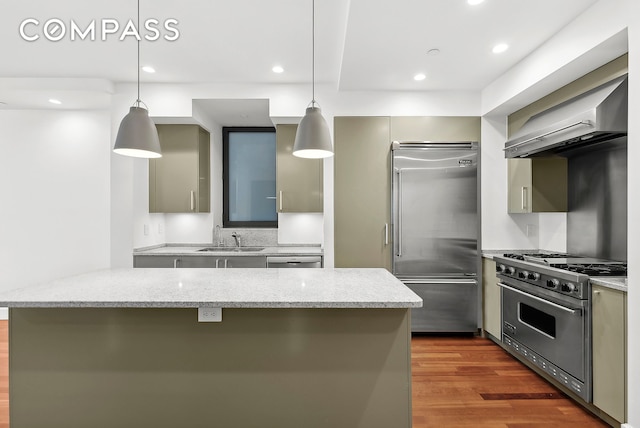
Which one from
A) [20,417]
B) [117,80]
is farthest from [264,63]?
[20,417]

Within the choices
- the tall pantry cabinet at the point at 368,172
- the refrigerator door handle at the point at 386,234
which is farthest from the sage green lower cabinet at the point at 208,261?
the refrigerator door handle at the point at 386,234

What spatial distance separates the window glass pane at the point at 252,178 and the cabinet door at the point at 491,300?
2640 millimetres

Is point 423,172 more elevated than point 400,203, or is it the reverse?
point 423,172

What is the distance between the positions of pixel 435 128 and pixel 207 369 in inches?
125

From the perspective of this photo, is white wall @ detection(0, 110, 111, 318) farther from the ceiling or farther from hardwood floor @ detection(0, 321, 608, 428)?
hardwood floor @ detection(0, 321, 608, 428)

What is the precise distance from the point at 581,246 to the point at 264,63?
3.36 meters

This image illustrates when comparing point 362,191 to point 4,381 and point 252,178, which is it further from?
point 4,381

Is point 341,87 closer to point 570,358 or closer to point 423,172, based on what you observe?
point 423,172

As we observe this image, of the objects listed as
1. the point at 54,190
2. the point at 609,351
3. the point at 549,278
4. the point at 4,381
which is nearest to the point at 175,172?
the point at 54,190

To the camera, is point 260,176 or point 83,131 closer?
point 83,131

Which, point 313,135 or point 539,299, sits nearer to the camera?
point 313,135

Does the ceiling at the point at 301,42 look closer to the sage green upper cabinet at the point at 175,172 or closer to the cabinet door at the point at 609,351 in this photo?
the sage green upper cabinet at the point at 175,172

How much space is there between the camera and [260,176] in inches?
185

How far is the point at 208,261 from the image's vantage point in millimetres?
3641
